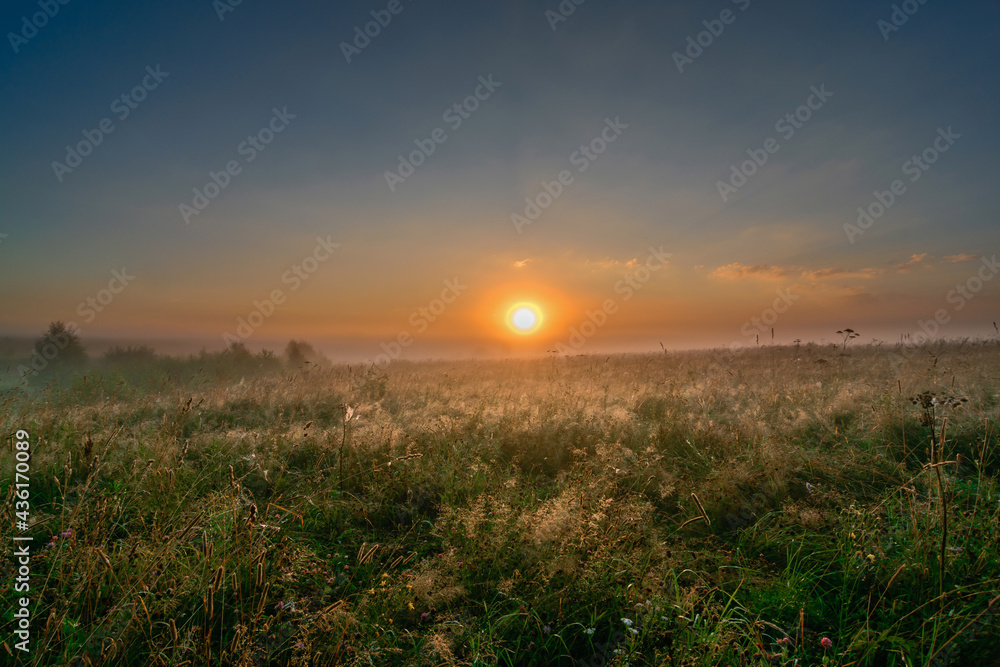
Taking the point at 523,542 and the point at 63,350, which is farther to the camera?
the point at 63,350

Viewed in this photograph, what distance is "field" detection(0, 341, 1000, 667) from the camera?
7.18ft

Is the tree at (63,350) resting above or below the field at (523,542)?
above

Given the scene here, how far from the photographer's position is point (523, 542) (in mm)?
3057

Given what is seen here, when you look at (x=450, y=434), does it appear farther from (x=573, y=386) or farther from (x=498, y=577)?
(x=573, y=386)

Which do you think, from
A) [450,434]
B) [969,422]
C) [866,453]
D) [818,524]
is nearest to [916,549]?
[818,524]

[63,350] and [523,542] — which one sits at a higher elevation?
[63,350]

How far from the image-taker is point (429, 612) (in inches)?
104

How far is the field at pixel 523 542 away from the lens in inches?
86.1

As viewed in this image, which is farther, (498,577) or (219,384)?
(219,384)

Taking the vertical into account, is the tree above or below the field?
above

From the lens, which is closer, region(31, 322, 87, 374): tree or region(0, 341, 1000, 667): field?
region(0, 341, 1000, 667): field

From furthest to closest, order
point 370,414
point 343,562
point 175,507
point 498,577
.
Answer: point 370,414 < point 175,507 < point 343,562 < point 498,577

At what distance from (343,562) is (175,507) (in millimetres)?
1602

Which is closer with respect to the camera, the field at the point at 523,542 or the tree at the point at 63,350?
the field at the point at 523,542
